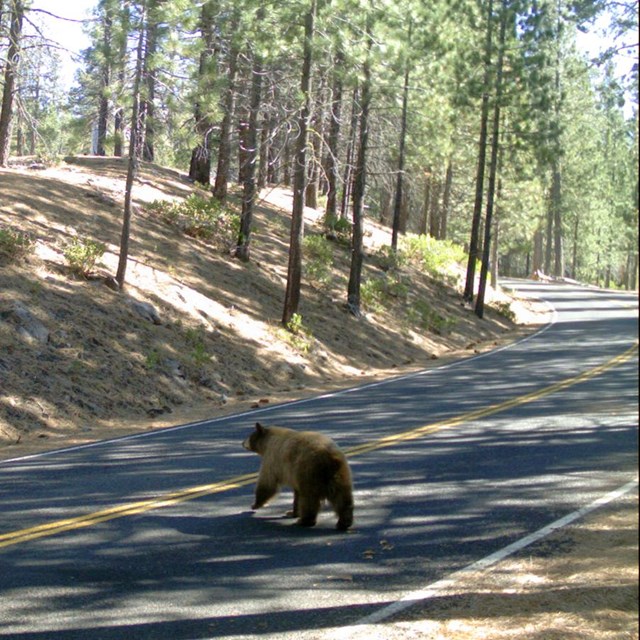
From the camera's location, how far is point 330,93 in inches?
1355

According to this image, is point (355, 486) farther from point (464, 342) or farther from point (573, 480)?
point (464, 342)

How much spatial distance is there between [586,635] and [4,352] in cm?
1235

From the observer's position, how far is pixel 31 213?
21.8 meters

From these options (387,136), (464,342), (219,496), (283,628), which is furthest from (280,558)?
(387,136)

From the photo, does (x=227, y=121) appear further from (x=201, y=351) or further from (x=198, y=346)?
(x=201, y=351)

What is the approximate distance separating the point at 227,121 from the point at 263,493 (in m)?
21.5

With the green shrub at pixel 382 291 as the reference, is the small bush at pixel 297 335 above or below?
below

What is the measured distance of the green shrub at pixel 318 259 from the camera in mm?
28422

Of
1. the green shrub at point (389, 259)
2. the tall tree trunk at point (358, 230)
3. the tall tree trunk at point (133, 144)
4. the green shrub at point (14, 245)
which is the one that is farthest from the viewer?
the green shrub at point (389, 259)

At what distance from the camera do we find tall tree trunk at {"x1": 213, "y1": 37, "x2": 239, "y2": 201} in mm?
24703

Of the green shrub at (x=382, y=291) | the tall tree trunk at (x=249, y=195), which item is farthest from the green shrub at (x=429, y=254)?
the tall tree trunk at (x=249, y=195)

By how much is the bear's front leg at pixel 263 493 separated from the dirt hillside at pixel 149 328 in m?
5.54

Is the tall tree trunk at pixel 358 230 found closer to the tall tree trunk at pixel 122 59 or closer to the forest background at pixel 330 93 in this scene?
the forest background at pixel 330 93

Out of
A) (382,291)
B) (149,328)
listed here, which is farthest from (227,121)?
(149,328)
